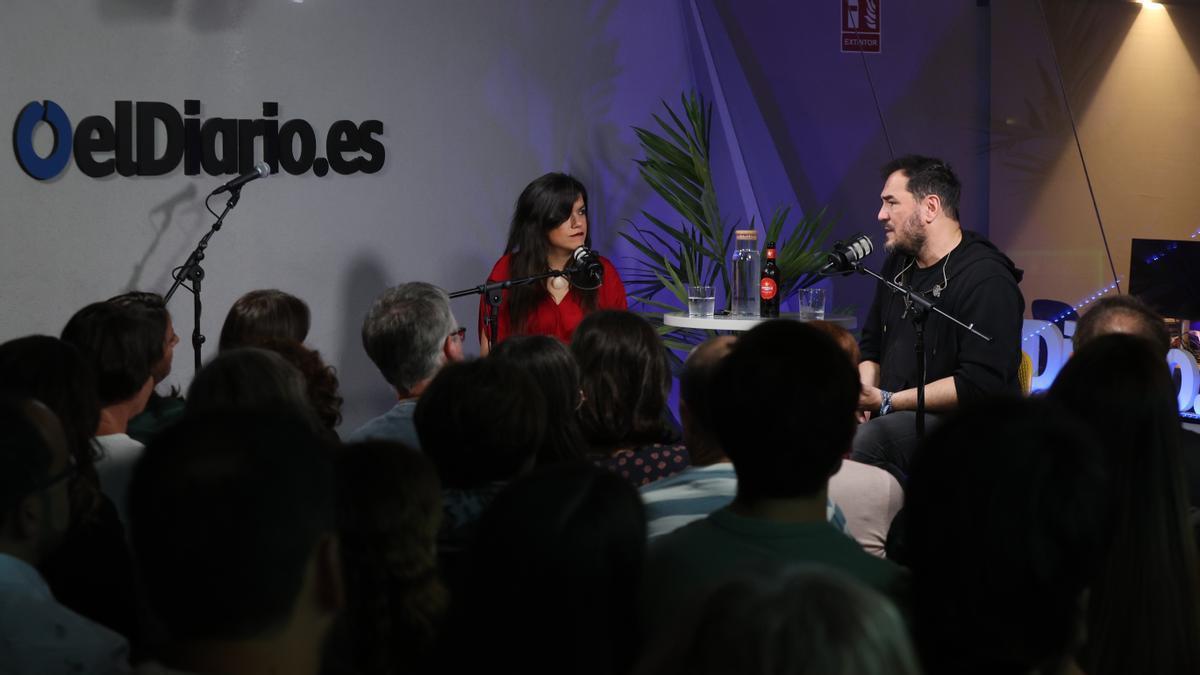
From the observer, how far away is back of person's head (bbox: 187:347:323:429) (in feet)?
7.59

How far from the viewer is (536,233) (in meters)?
5.25

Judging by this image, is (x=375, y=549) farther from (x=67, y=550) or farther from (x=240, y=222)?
(x=240, y=222)

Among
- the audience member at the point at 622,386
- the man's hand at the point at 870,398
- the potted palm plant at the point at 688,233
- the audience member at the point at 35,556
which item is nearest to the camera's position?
the audience member at the point at 35,556

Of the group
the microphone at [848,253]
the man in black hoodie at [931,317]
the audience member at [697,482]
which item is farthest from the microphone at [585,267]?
the audience member at [697,482]

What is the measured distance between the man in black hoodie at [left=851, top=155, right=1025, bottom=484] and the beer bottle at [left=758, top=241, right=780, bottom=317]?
43cm

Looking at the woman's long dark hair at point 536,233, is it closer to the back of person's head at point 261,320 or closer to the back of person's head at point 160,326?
the back of person's head at point 261,320

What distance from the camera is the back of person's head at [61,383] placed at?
213 cm

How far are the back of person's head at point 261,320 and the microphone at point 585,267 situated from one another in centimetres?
150

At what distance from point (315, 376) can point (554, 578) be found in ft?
5.74

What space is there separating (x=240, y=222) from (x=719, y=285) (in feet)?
7.80

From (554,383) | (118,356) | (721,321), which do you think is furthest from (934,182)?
(118,356)

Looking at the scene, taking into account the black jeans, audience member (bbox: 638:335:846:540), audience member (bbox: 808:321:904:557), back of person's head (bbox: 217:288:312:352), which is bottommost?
the black jeans

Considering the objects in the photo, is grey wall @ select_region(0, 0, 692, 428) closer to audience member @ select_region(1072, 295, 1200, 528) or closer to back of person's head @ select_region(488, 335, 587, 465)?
back of person's head @ select_region(488, 335, 587, 465)

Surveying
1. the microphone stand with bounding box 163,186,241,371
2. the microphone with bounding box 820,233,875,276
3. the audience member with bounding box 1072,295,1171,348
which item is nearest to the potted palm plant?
the microphone with bounding box 820,233,875,276
